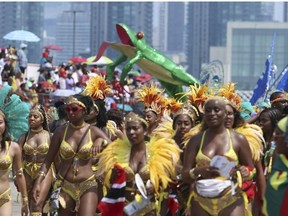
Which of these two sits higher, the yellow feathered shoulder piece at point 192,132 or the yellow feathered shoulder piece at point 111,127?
the yellow feathered shoulder piece at point 192,132

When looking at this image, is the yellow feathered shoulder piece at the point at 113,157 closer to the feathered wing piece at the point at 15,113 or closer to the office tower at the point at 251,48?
the feathered wing piece at the point at 15,113

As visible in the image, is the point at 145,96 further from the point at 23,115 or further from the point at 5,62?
the point at 5,62

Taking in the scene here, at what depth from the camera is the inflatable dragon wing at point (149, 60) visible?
22594 millimetres

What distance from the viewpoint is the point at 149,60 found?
22.9 metres

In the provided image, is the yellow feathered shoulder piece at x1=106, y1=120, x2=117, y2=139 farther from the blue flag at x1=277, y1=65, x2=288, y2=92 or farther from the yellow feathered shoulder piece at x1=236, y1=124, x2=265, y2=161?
the blue flag at x1=277, y1=65, x2=288, y2=92

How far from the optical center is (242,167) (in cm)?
1068

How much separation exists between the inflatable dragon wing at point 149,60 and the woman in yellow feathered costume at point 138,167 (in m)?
10.9

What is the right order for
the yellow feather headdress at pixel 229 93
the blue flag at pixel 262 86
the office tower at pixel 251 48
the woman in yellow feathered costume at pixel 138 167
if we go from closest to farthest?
1. the woman in yellow feathered costume at pixel 138 167
2. the yellow feather headdress at pixel 229 93
3. the blue flag at pixel 262 86
4. the office tower at pixel 251 48

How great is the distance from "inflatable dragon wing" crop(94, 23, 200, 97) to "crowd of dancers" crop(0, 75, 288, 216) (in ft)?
27.5

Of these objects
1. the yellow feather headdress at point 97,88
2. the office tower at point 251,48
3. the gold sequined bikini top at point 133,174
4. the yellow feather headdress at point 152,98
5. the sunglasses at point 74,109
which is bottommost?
the office tower at point 251,48

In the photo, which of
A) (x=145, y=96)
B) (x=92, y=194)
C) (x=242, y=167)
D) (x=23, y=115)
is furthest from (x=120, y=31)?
(x=242, y=167)

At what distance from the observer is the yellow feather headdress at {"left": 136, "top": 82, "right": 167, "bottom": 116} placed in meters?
15.5

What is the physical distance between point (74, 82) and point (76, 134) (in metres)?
22.3

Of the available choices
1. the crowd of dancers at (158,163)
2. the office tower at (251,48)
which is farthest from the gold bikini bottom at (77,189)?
the office tower at (251,48)
